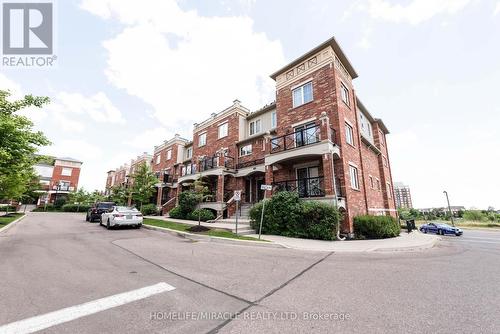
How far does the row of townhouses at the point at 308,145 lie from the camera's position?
13016mm

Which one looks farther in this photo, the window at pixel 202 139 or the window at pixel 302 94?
the window at pixel 202 139

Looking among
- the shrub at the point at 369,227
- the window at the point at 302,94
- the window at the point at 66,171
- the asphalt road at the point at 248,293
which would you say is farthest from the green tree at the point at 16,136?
the window at the point at 66,171

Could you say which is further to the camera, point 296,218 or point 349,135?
point 349,135

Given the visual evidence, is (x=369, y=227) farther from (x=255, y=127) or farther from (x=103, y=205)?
(x=103, y=205)

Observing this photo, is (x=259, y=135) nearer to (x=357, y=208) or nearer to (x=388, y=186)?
(x=357, y=208)

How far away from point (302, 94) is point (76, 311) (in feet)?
52.7

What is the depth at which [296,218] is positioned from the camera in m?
11.5

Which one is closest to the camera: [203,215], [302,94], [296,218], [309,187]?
[296,218]

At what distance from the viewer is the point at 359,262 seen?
655cm

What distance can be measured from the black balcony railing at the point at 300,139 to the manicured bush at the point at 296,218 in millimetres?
3879

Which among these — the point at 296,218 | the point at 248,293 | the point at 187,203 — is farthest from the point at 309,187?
the point at 187,203

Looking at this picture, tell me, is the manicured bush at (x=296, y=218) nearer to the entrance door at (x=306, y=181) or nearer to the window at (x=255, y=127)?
the entrance door at (x=306, y=181)

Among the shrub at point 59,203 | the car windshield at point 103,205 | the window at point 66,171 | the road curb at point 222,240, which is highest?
the window at point 66,171

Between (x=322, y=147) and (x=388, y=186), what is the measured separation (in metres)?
13.5
